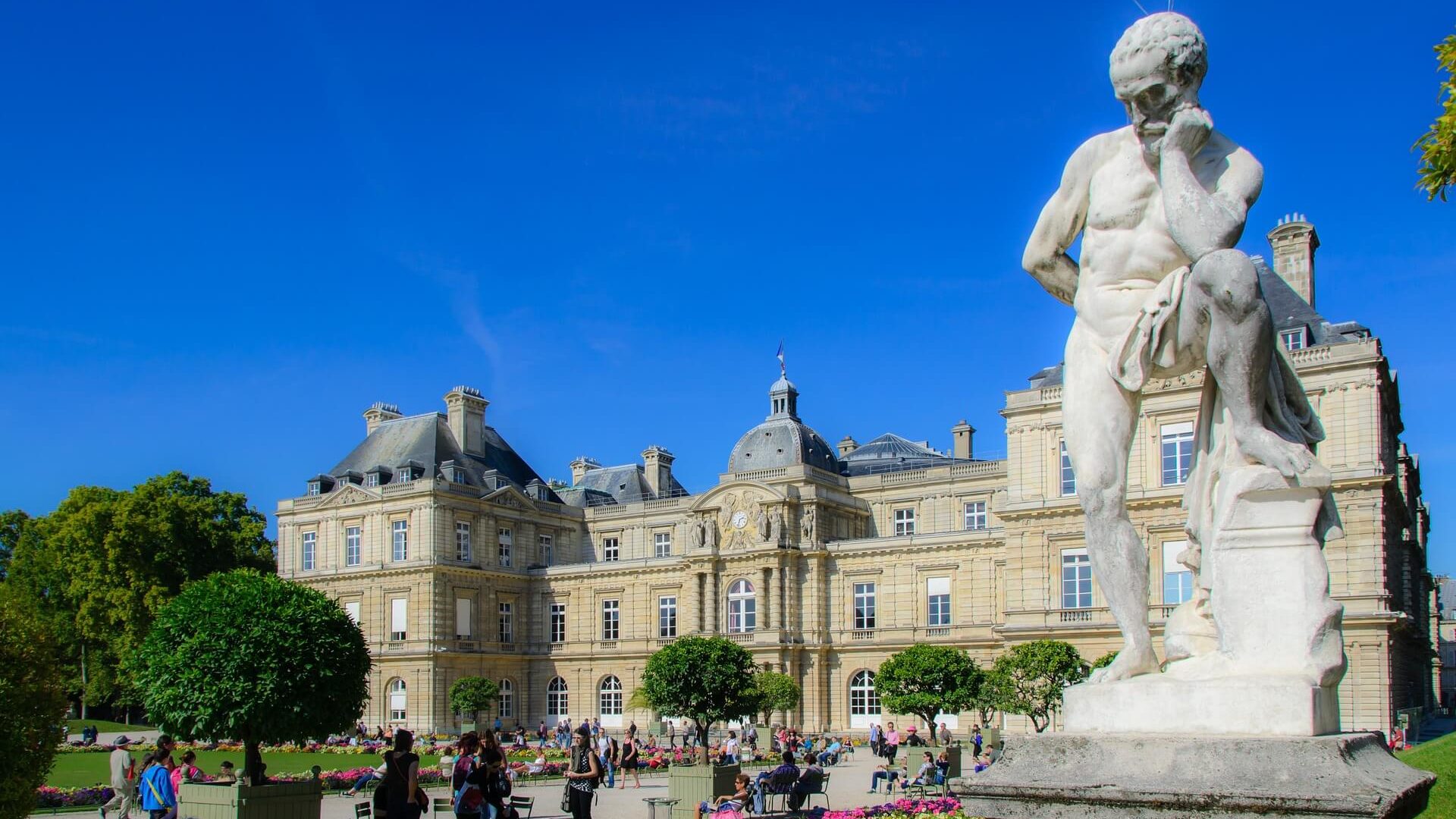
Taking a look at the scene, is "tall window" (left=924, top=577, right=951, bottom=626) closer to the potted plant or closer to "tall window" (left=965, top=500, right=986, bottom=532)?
"tall window" (left=965, top=500, right=986, bottom=532)

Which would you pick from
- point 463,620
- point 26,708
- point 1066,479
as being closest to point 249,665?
point 26,708

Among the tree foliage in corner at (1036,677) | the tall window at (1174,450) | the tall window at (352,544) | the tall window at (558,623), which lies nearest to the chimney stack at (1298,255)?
the tall window at (1174,450)

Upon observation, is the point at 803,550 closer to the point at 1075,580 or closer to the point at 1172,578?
the point at 1075,580

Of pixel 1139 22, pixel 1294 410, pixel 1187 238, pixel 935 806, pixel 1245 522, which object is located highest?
pixel 1139 22

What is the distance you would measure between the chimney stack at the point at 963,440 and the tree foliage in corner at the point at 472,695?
2117cm

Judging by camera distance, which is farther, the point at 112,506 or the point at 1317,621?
the point at 112,506

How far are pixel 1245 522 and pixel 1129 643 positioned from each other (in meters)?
0.59

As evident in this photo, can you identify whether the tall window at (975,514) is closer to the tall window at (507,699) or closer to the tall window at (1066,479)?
the tall window at (1066,479)

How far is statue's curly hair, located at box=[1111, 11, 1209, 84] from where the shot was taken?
487 cm

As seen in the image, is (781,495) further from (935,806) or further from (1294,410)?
Result: (1294,410)

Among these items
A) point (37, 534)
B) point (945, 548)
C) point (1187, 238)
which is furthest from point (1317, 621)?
point (37, 534)

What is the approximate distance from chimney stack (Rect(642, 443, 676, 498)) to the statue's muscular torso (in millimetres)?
58357

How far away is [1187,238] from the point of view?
15.4 feet

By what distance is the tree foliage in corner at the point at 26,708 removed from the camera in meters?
11.2
